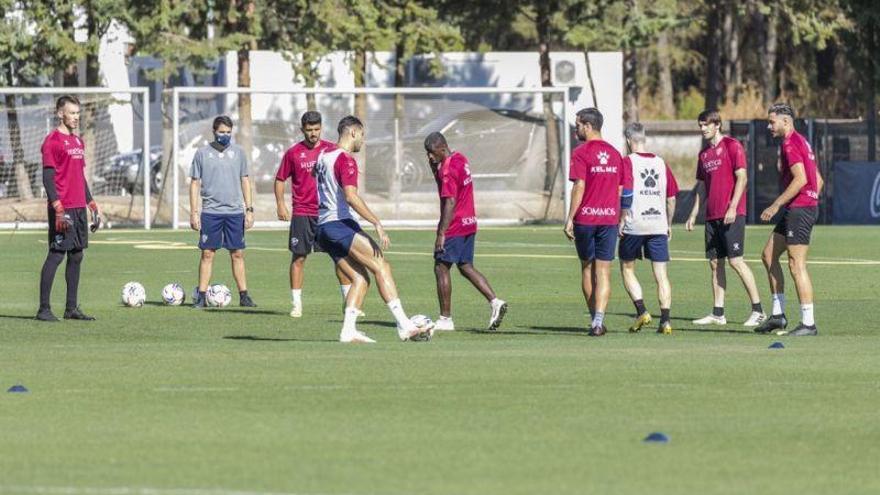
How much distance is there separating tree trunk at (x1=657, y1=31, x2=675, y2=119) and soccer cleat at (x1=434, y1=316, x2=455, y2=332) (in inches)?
1965

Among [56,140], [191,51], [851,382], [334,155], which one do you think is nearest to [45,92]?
[191,51]

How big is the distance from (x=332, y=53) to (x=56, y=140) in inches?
1037

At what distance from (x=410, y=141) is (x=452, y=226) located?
21874mm

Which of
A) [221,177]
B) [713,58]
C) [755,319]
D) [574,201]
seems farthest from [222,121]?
[713,58]

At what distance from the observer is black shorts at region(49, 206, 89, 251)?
1794cm

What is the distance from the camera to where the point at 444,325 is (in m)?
17.4

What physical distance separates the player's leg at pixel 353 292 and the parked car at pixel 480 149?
910 inches

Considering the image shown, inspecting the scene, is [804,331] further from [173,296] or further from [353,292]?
[173,296]

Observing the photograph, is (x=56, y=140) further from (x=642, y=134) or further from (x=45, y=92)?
(x=45, y=92)

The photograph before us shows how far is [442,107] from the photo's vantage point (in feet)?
130

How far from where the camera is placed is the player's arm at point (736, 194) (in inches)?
706

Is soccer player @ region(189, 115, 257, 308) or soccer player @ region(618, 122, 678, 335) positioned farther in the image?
soccer player @ region(189, 115, 257, 308)

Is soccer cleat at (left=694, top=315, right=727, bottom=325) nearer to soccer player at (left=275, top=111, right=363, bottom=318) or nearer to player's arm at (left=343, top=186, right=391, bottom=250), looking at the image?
soccer player at (left=275, top=111, right=363, bottom=318)

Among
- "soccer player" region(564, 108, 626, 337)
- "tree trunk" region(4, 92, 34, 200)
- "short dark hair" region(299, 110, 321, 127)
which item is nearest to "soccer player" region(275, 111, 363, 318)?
"short dark hair" region(299, 110, 321, 127)
